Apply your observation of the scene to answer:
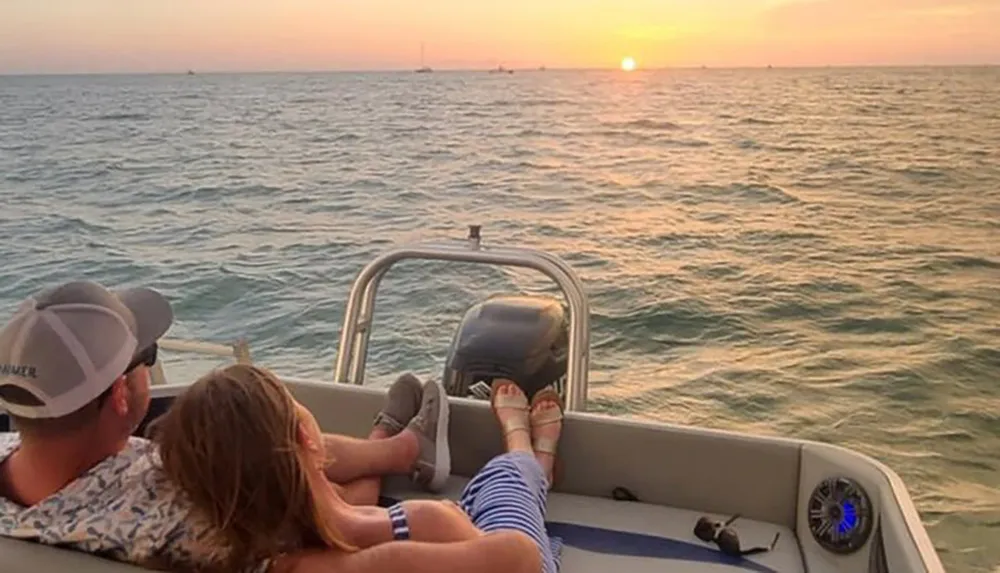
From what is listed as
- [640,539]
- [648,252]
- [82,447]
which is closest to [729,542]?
[640,539]

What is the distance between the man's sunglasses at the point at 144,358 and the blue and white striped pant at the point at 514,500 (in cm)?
62

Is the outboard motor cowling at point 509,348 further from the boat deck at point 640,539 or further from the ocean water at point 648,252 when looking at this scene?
the ocean water at point 648,252

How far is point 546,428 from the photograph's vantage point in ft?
7.38

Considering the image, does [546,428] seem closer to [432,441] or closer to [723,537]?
[432,441]

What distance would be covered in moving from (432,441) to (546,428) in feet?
0.81

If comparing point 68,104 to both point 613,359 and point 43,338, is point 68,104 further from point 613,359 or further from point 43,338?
point 43,338

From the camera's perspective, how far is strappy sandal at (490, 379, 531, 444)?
7.46 ft

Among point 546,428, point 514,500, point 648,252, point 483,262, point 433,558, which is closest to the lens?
point 433,558

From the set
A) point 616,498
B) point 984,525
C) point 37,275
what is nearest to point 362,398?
point 616,498

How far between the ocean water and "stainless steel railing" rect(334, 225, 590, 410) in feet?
7.82

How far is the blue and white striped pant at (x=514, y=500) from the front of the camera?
6.05 feet

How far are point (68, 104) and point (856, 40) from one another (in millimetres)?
24485

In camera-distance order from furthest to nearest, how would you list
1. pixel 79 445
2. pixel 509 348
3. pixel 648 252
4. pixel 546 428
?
pixel 648 252 → pixel 509 348 → pixel 546 428 → pixel 79 445

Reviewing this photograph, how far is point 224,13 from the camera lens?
43.6ft
